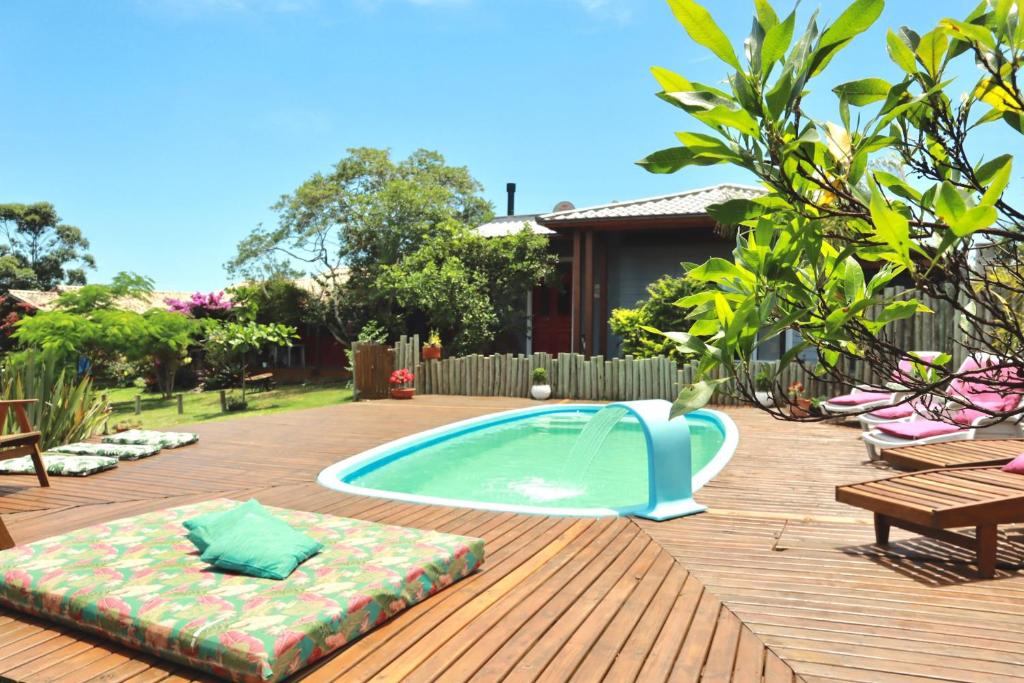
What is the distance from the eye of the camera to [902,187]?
39.0 inches

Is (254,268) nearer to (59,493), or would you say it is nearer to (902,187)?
(59,493)

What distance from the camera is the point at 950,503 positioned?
3408mm

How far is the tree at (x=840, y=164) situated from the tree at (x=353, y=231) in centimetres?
1624

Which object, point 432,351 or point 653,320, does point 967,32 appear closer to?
point 653,320

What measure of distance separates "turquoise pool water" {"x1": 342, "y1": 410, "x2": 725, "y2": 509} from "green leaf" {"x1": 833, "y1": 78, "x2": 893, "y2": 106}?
4.76m

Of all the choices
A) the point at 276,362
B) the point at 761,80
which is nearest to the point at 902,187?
the point at 761,80

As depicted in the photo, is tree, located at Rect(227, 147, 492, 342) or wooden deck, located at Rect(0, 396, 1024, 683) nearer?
wooden deck, located at Rect(0, 396, 1024, 683)

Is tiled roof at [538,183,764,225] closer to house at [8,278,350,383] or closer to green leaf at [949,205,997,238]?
house at [8,278,350,383]

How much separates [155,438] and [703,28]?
801 centimetres

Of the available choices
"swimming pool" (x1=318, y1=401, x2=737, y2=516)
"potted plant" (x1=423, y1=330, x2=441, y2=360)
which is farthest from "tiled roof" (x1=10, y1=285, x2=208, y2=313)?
"swimming pool" (x1=318, y1=401, x2=737, y2=516)

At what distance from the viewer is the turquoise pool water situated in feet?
21.8

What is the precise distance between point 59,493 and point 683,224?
39.2 ft

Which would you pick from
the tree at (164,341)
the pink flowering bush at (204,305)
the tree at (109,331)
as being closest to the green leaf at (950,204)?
the tree at (109,331)

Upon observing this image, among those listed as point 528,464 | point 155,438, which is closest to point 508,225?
point 528,464
